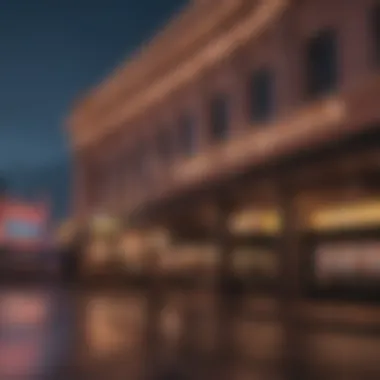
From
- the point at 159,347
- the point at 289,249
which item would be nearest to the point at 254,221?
the point at 289,249

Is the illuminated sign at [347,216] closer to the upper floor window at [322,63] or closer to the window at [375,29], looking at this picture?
the upper floor window at [322,63]

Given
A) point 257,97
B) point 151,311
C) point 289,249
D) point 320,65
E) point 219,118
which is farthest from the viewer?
point 219,118

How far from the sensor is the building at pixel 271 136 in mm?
17953

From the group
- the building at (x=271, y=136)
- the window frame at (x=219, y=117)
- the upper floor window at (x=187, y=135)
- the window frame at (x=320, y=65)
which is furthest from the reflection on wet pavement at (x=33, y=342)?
the upper floor window at (x=187, y=135)

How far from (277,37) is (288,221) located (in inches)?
246

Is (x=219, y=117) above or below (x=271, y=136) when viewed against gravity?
above

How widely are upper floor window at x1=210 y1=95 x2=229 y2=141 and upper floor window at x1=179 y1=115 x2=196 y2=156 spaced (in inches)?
68.9

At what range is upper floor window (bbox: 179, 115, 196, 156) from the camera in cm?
2923

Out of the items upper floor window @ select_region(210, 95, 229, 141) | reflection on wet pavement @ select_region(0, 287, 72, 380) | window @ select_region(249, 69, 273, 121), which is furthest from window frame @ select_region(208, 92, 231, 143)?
reflection on wet pavement @ select_region(0, 287, 72, 380)

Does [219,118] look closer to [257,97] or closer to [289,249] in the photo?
[257,97]

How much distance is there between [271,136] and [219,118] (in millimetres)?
5136

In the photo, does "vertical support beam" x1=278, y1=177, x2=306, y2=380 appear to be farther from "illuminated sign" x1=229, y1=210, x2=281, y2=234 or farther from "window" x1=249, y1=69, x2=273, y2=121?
"window" x1=249, y1=69, x2=273, y2=121

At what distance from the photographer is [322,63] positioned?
20.7 m

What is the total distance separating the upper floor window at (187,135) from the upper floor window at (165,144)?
99 cm
